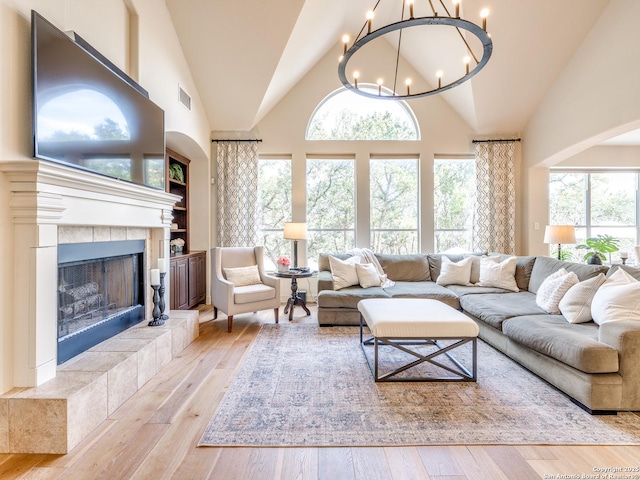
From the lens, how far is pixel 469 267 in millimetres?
4371

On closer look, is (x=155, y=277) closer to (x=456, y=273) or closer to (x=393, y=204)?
(x=456, y=273)

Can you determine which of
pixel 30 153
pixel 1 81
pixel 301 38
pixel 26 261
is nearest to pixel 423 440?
pixel 26 261

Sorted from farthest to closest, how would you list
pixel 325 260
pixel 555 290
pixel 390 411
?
pixel 325 260, pixel 555 290, pixel 390 411

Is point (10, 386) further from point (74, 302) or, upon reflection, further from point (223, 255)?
point (223, 255)

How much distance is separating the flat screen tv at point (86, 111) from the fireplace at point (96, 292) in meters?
0.63

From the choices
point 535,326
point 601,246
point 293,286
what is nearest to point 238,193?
point 293,286

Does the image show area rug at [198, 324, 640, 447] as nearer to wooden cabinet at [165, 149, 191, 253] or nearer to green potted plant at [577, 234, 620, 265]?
wooden cabinet at [165, 149, 191, 253]

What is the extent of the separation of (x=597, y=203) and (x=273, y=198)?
18.3ft

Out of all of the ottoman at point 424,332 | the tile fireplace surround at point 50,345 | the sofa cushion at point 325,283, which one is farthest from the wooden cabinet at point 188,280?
the ottoman at point 424,332

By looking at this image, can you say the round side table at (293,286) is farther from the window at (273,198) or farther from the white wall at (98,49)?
the white wall at (98,49)

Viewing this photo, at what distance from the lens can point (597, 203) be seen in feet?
18.1

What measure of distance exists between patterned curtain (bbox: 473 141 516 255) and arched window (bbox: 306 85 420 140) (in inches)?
50.2

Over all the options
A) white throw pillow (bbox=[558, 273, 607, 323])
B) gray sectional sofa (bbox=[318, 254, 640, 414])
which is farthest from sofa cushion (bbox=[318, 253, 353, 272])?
white throw pillow (bbox=[558, 273, 607, 323])

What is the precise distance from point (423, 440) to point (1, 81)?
3024 mm
